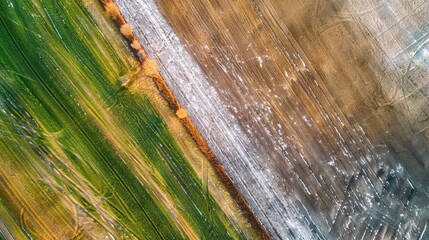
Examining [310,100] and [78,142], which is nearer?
[78,142]

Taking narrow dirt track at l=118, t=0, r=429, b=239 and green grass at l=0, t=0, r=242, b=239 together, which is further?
narrow dirt track at l=118, t=0, r=429, b=239

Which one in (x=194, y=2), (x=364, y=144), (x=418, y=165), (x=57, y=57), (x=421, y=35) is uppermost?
Result: (x=57, y=57)

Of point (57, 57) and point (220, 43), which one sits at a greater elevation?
point (57, 57)

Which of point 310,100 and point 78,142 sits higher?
point 78,142

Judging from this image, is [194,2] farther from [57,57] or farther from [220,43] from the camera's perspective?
[57,57]

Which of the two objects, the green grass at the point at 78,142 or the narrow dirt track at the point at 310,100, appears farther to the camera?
the narrow dirt track at the point at 310,100

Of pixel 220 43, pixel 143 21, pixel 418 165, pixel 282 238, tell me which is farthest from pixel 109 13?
pixel 418 165
